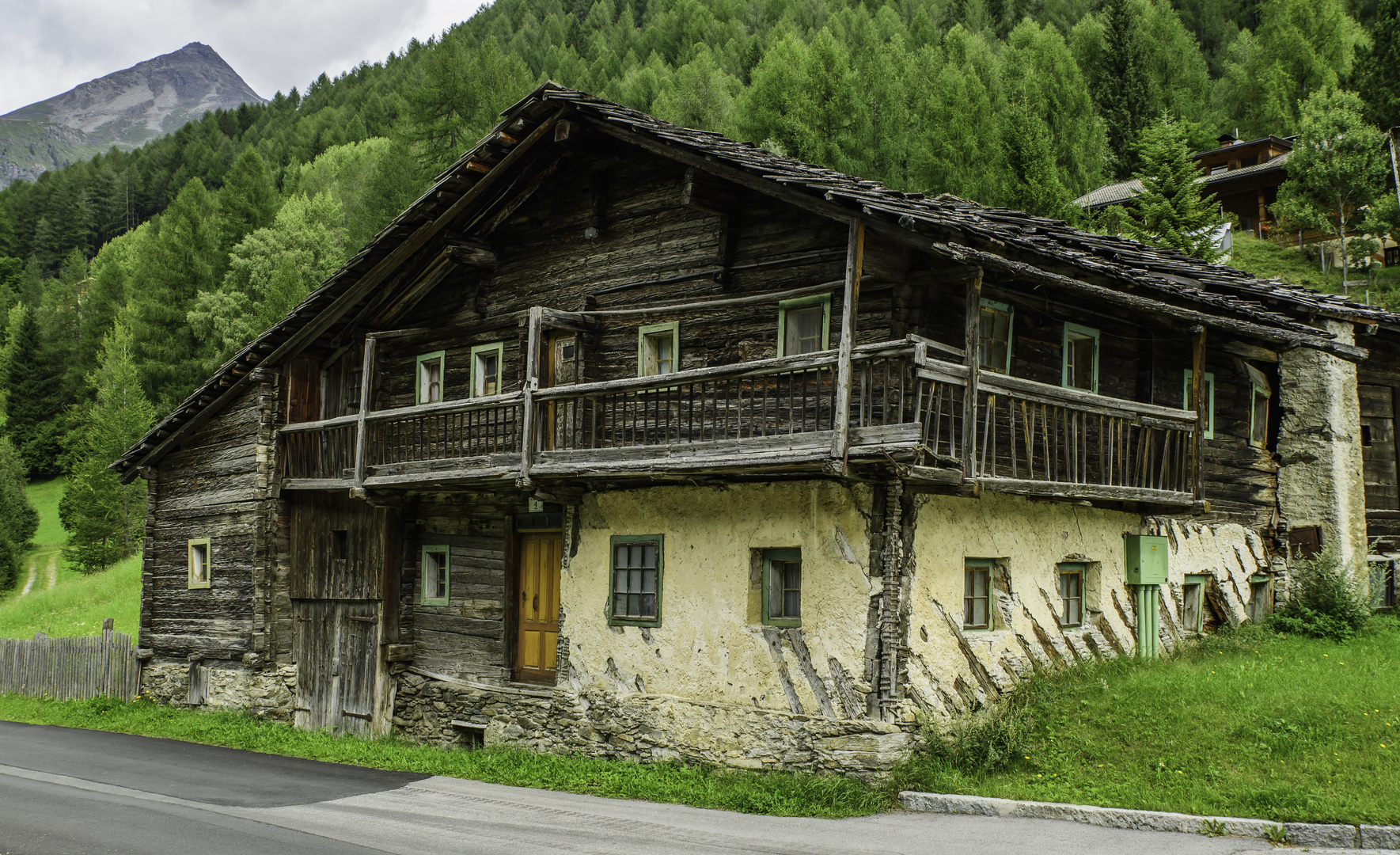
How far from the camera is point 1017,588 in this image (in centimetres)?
1255

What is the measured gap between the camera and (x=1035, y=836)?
912cm

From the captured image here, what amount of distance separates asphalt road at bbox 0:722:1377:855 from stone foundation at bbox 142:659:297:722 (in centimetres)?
380

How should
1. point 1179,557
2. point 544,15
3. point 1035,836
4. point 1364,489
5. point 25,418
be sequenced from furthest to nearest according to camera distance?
1. point 544,15
2. point 25,418
3. point 1364,489
4. point 1179,557
5. point 1035,836

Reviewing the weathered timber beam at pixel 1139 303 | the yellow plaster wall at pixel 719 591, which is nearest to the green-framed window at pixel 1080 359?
the weathered timber beam at pixel 1139 303

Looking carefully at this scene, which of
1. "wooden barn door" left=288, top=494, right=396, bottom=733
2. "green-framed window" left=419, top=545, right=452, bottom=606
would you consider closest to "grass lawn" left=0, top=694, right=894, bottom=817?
"wooden barn door" left=288, top=494, right=396, bottom=733

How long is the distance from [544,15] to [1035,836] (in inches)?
3686

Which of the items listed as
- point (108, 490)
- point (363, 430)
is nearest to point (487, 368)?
point (363, 430)

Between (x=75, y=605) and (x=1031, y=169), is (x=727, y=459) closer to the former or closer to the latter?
(x=75, y=605)

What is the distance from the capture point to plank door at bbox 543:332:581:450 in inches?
523

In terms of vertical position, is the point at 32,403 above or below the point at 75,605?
above

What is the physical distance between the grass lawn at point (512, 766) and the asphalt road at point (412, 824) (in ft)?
0.91

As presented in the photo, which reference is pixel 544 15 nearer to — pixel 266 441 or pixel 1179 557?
pixel 266 441

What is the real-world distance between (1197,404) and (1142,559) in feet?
7.94

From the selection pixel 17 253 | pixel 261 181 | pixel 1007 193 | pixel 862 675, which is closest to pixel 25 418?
pixel 261 181
